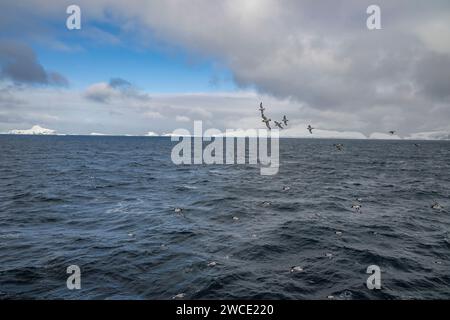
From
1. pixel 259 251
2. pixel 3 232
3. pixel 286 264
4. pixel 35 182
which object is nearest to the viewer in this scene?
pixel 286 264

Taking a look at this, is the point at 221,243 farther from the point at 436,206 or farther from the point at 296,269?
the point at 436,206

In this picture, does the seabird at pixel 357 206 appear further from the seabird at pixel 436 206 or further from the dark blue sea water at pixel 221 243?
the seabird at pixel 436 206

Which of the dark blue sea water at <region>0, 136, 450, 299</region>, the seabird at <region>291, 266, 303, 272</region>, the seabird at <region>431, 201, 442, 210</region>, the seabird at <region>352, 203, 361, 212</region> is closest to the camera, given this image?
the dark blue sea water at <region>0, 136, 450, 299</region>

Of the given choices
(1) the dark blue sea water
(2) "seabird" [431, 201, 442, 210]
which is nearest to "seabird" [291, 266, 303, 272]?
(1) the dark blue sea water

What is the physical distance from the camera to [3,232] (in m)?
24.7

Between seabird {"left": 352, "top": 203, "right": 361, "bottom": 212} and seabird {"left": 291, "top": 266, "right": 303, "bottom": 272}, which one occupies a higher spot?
seabird {"left": 352, "top": 203, "right": 361, "bottom": 212}

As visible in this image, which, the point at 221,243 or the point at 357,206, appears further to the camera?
the point at 357,206

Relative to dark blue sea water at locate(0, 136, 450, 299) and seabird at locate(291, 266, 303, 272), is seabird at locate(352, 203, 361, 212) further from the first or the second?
seabird at locate(291, 266, 303, 272)

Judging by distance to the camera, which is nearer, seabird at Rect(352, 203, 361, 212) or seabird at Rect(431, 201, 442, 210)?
seabird at Rect(352, 203, 361, 212)

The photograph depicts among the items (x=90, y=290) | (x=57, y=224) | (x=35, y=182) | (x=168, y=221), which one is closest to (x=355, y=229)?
(x=168, y=221)

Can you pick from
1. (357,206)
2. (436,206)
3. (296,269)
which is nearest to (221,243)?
(296,269)

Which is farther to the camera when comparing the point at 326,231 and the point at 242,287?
the point at 326,231

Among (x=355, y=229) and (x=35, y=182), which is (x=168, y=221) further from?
(x=35, y=182)

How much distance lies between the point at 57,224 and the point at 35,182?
2547cm
